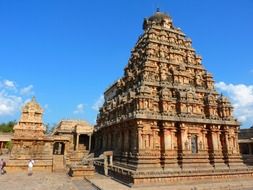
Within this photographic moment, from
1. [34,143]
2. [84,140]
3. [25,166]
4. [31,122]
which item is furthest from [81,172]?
[84,140]

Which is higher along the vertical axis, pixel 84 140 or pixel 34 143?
pixel 84 140

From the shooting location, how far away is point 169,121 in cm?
2353

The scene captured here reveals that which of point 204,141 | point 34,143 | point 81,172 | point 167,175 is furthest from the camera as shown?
point 34,143

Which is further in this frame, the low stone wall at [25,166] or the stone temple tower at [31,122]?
the stone temple tower at [31,122]

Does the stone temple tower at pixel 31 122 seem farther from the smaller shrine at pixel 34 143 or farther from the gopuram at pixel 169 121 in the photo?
the gopuram at pixel 169 121

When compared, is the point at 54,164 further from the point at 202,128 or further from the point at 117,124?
the point at 202,128

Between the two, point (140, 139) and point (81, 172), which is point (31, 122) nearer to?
point (81, 172)

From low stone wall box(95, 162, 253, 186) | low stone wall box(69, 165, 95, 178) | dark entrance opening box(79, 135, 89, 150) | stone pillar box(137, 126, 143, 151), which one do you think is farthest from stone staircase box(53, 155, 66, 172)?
stone pillar box(137, 126, 143, 151)

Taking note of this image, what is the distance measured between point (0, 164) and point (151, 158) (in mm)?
18502

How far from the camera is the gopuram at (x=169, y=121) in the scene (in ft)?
71.8

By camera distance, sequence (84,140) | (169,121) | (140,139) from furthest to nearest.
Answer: (84,140), (169,121), (140,139)

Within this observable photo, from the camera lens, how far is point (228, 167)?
81.0ft

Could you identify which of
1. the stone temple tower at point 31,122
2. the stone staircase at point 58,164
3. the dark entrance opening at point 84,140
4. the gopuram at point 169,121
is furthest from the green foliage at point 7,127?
the gopuram at point 169,121

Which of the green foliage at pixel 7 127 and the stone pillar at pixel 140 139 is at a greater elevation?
the green foliage at pixel 7 127
